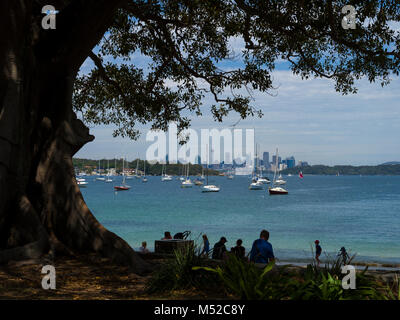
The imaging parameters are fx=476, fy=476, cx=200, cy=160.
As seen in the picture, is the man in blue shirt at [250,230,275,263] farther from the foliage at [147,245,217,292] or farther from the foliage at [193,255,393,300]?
the foliage at [193,255,393,300]

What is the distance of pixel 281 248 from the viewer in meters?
45.2

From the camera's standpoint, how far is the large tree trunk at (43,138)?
10148 millimetres

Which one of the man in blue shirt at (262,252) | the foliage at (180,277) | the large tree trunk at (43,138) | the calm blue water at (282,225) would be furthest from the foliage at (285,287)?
the calm blue water at (282,225)

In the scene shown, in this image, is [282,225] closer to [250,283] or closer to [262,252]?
[262,252]

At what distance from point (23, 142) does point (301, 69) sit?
854 centimetres

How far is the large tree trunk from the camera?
33.3ft

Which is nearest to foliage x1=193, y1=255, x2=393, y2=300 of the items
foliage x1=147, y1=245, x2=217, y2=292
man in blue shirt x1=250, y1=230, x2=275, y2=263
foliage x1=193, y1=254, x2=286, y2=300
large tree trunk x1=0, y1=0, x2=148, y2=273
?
foliage x1=193, y1=254, x2=286, y2=300

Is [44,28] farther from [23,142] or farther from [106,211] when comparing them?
[106,211]

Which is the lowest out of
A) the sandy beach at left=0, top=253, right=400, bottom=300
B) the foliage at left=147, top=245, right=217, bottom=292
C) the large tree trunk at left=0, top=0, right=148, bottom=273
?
the sandy beach at left=0, top=253, right=400, bottom=300

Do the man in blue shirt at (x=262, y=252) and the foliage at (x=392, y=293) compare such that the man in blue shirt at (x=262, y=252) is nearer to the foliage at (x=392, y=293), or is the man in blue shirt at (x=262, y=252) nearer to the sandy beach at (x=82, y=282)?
the sandy beach at (x=82, y=282)

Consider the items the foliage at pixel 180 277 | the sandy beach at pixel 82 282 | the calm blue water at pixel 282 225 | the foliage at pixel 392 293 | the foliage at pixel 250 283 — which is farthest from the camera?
the calm blue water at pixel 282 225

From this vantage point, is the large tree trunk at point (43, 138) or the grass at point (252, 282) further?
the large tree trunk at point (43, 138)
